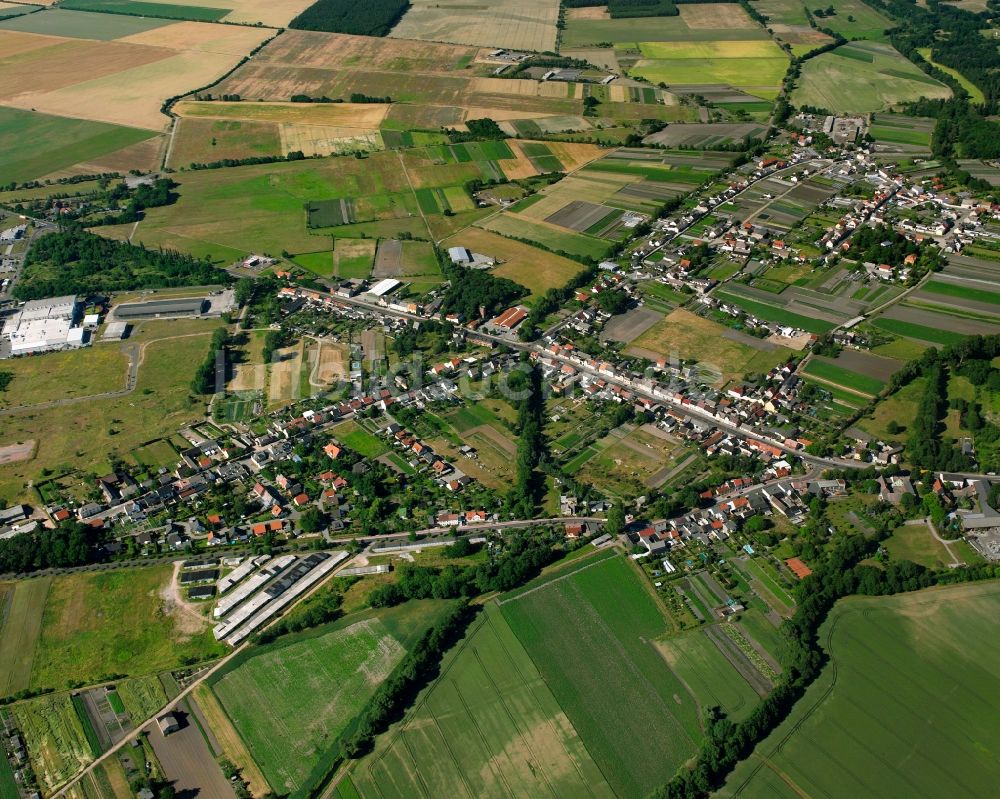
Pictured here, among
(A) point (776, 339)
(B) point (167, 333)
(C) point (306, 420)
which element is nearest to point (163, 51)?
(B) point (167, 333)

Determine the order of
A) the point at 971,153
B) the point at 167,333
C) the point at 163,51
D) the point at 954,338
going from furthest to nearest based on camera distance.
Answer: the point at 163,51 → the point at 971,153 → the point at 167,333 → the point at 954,338

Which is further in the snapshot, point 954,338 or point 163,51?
point 163,51

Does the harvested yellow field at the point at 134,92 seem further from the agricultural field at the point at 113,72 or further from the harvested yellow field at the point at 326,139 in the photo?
the harvested yellow field at the point at 326,139

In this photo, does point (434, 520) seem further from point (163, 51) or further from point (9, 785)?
point (163, 51)

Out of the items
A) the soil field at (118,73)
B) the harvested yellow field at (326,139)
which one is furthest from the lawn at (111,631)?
the soil field at (118,73)

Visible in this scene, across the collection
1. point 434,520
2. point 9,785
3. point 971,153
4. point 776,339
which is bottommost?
point 9,785

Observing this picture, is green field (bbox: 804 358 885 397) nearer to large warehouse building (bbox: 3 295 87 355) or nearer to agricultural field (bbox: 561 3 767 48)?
large warehouse building (bbox: 3 295 87 355)

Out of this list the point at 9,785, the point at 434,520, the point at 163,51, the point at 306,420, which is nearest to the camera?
the point at 9,785
